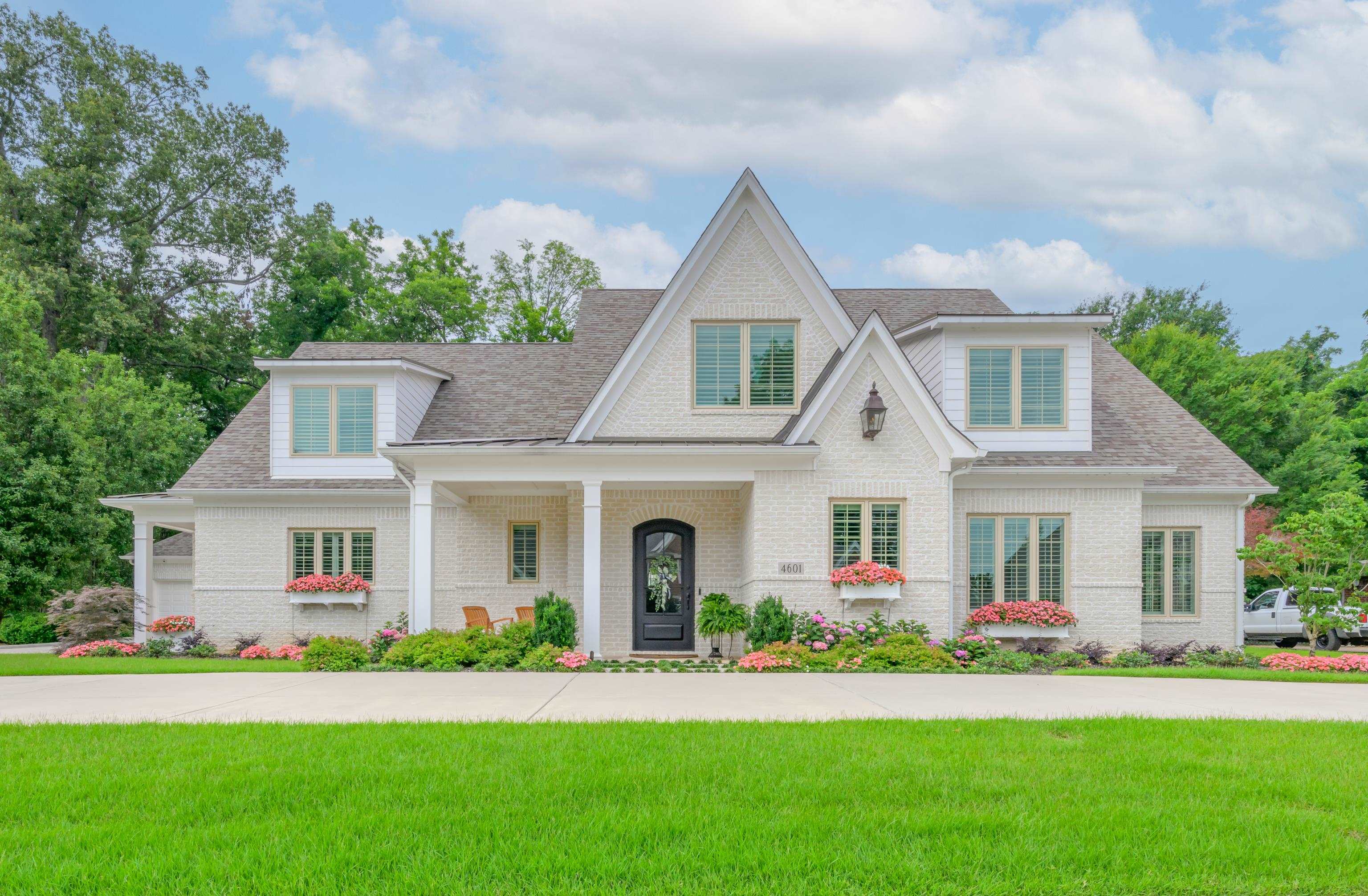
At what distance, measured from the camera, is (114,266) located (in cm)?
3403

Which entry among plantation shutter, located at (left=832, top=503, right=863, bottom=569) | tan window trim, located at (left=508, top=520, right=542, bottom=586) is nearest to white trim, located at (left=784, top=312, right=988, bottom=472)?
plantation shutter, located at (left=832, top=503, right=863, bottom=569)

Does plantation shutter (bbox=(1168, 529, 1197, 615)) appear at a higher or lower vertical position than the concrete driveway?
higher

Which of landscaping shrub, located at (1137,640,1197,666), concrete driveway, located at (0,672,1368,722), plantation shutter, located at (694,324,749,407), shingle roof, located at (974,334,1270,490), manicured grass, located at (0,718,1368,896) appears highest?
plantation shutter, located at (694,324,749,407)

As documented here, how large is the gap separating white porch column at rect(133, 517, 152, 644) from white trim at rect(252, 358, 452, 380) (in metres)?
4.35

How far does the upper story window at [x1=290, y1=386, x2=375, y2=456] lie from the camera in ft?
61.2

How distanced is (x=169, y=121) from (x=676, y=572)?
2946 centimetres

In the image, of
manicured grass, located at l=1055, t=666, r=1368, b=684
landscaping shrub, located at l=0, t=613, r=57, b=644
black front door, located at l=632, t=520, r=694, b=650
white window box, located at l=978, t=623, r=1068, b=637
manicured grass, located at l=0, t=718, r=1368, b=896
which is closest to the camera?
manicured grass, located at l=0, t=718, r=1368, b=896

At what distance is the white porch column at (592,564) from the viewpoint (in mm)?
14523

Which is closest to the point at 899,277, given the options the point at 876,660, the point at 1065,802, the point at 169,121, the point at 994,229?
the point at 994,229

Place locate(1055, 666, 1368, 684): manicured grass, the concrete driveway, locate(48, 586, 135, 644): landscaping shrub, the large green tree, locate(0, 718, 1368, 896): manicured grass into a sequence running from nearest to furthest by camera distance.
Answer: locate(0, 718, 1368, 896): manicured grass < the concrete driveway < locate(1055, 666, 1368, 684): manicured grass < locate(48, 586, 135, 644): landscaping shrub < the large green tree

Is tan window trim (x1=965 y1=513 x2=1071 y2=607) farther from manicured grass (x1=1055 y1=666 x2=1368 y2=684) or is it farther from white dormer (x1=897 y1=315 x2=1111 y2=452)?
manicured grass (x1=1055 y1=666 x2=1368 y2=684)

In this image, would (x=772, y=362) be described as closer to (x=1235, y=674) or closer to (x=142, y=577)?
(x=1235, y=674)

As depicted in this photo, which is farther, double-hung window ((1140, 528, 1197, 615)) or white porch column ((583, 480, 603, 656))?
double-hung window ((1140, 528, 1197, 615))

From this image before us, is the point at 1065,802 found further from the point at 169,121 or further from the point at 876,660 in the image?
the point at 169,121
